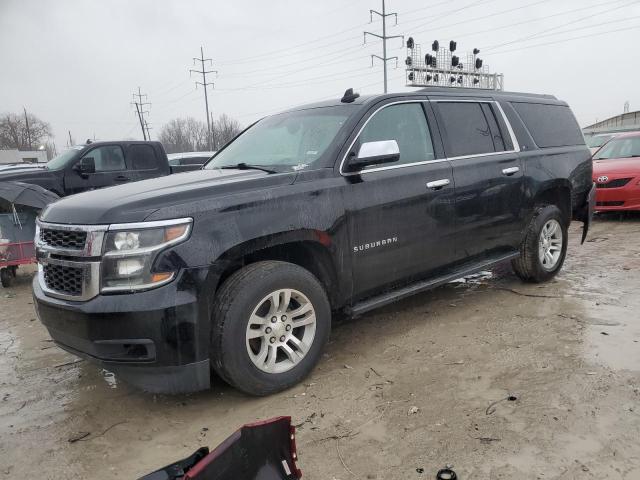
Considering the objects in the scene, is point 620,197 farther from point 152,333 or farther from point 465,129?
point 152,333

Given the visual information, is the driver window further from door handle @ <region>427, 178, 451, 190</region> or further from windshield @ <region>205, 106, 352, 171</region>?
door handle @ <region>427, 178, 451, 190</region>

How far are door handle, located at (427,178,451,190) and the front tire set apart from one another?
4.25ft

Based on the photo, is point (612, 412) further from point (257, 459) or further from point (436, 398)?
point (257, 459)

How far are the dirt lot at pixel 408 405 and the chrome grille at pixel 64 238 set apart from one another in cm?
108

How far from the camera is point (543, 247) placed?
527 centimetres

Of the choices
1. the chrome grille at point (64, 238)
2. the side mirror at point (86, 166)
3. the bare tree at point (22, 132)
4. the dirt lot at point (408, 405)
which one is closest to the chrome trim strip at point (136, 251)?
the chrome grille at point (64, 238)

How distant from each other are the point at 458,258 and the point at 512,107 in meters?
1.77

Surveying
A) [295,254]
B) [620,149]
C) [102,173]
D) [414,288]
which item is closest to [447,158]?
[414,288]

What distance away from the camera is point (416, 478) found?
2.32 meters

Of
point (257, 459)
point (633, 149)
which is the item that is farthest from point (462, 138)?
point (633, 149)

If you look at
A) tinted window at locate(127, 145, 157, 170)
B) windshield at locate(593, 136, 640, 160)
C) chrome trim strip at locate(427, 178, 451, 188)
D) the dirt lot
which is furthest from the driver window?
windshield at locate(593, 136, 640, 160)

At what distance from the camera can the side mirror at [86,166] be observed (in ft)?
27.6

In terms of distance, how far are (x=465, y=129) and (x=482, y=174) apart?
435 millimetres

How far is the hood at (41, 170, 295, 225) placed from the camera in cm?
276
